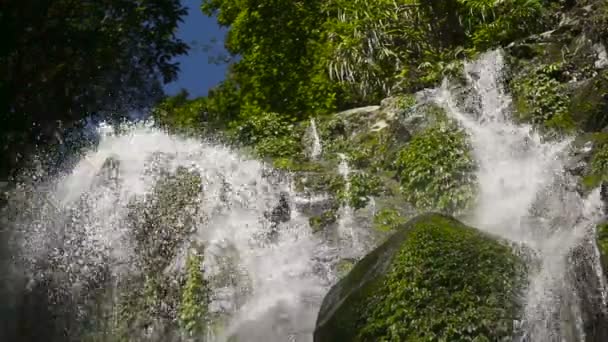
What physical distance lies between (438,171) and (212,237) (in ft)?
12.4

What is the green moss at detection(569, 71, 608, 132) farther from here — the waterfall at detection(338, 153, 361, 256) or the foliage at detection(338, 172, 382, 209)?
the waterfall at detection(338, 153, 361, 256)

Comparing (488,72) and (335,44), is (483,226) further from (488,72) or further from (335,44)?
(335,44)

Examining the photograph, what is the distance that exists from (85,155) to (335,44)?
22.6 ft

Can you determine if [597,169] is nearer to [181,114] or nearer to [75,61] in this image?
[75,61]

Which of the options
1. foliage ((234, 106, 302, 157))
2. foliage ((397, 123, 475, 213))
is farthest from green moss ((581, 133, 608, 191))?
foliage ((234, 106, 302, 157))

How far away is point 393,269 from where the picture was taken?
8.48 m

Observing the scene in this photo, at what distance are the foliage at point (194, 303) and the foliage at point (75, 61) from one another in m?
2.99

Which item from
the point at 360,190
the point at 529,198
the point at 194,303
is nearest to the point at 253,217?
the point at 360,190

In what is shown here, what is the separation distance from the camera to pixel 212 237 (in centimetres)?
1342

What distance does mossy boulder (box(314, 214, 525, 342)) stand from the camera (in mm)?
8000

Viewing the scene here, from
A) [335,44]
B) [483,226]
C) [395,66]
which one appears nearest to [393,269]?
[483,226]

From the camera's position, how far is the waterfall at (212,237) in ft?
39.3

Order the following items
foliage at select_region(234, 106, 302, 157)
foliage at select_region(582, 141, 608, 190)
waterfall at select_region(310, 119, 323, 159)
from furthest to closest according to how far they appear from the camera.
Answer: foliage at select_region(234, 106, 302, 157), waterfall at select_region(310, 119, 323, 159), foliage at select_region(582, 141, 608, 190)

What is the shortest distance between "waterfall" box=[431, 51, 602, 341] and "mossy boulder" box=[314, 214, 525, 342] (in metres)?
0.35
